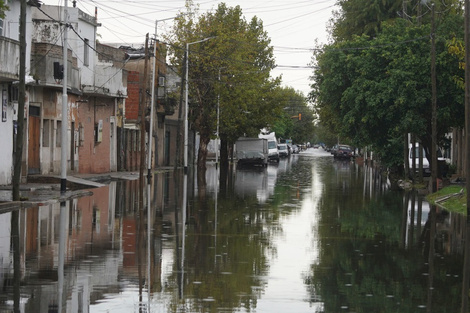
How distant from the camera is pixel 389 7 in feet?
185

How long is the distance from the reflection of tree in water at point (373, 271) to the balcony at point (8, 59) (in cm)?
1422

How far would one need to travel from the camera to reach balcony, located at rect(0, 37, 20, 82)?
30078 millimetres

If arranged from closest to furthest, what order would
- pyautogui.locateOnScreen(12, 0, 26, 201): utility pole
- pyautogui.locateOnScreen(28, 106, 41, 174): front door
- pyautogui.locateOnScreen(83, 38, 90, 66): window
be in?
pyautogui.locateOnScreen(12, 0, 26, 201): utility pole
pyautogui.locateOnScreen(28, 106, 41, 174): front door
pyautogui.locateOnScreen(83, 38, 90, 66): window

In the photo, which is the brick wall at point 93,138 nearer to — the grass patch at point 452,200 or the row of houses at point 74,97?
the row of houses at point 74,97

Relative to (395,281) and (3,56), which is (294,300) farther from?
(3,56)

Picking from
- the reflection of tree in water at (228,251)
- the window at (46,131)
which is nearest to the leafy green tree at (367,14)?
the window at (46,131)

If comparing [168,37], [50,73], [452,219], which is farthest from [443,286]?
[168,37]

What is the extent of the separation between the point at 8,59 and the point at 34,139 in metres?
8.56

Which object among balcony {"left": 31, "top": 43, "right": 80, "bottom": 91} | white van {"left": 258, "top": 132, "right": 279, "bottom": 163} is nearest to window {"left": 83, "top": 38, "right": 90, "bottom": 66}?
balcony {"left": 31, "top": 43, "right": 80, "bottom": 91}

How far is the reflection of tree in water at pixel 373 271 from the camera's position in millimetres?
10164

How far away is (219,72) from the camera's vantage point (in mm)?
63500

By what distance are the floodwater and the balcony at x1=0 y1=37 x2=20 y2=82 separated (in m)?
6.85

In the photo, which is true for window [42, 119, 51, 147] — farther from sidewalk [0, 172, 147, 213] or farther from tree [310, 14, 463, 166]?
tree [310, 14, 463, 166]

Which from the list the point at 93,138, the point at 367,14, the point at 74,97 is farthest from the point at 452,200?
the point at 367,14
